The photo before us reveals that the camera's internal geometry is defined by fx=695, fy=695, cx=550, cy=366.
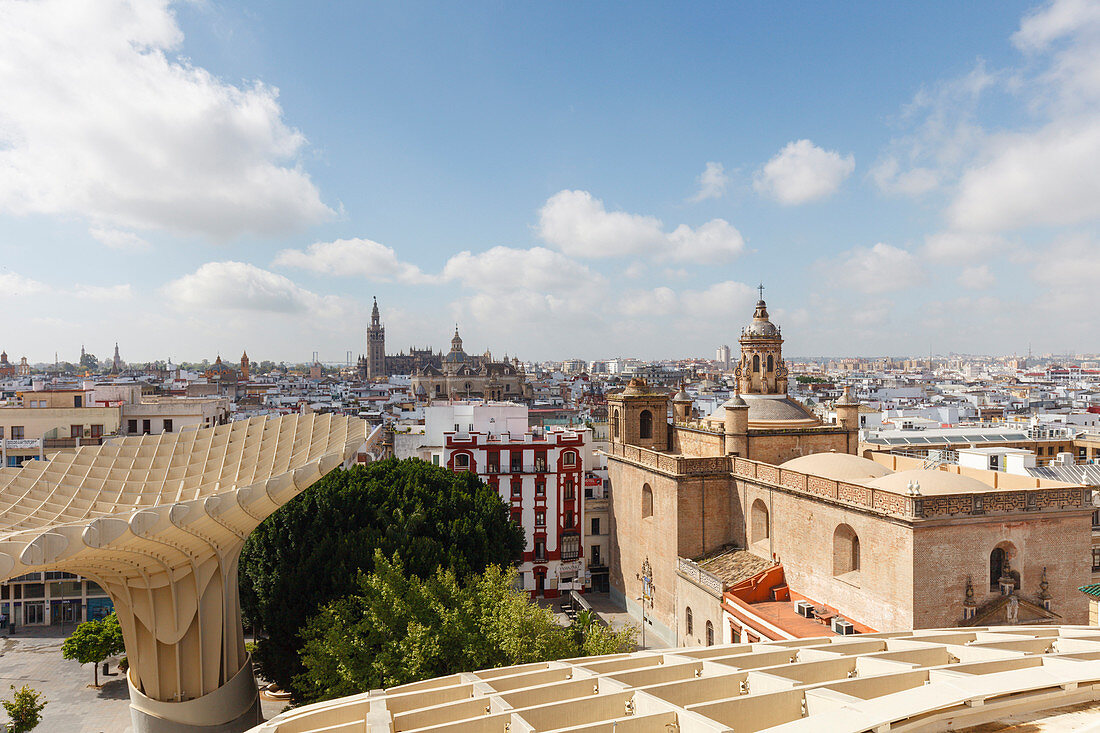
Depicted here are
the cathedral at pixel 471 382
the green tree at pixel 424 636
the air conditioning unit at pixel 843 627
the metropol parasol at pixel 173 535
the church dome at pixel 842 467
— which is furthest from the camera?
the cathedral at pixel 471 382

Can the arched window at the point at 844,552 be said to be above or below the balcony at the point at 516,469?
below

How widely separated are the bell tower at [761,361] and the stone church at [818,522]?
71mm

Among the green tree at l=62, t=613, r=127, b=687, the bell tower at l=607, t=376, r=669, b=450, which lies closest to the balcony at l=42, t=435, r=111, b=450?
the green tree at l=62, t=613, r=127, b=687

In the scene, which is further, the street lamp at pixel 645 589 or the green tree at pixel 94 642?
the street lamp at pixel 645 589

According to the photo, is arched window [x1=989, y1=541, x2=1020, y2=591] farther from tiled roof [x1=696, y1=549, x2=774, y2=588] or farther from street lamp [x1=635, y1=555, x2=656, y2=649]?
street lamp [x1=635, y1=555, x2=656, y2=649]

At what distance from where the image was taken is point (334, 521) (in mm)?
23969

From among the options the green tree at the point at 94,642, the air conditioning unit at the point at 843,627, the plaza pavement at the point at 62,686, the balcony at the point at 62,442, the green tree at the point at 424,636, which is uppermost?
the balcony at the point at 62,442

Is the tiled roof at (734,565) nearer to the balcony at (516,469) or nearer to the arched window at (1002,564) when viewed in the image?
the arched window at (1002,564)

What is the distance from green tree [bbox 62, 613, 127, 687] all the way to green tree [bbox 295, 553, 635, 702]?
13629 mm

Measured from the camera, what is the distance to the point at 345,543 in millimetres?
22266

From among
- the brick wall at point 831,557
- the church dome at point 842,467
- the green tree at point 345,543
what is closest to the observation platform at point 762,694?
the brick wall at point 831,557

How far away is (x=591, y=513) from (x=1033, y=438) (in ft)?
116

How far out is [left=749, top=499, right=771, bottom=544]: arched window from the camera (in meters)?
27.0

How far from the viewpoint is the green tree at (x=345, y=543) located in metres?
22.0
